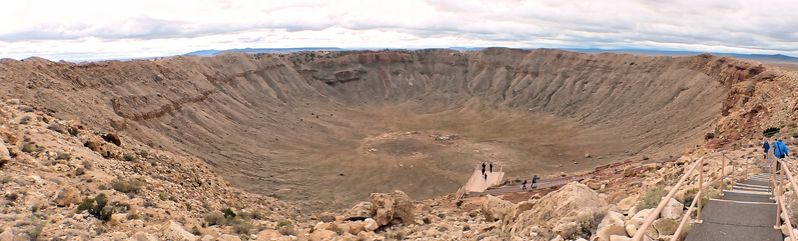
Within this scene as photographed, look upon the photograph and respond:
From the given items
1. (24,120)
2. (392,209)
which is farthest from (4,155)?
(392,209)

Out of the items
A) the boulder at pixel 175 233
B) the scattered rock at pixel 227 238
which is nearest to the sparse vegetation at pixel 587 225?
the scattered rock at pixel 227 238

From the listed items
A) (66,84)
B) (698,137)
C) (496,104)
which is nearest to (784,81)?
(698,137)

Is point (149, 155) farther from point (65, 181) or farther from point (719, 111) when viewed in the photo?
point (719, 111)

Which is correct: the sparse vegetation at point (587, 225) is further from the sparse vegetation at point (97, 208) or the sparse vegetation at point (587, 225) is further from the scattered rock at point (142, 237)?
the sparse vegetation at point (97, 208)

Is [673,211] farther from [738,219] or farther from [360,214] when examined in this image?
[360,214]

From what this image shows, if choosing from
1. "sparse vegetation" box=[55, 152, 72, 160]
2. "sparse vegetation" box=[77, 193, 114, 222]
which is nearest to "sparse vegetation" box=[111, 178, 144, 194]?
"sparse vegetation" box=[55, 152, 72, 160]

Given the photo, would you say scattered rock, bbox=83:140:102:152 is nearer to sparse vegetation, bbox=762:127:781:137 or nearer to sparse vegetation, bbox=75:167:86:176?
sparse vegetation, bbox=75:167:86:176

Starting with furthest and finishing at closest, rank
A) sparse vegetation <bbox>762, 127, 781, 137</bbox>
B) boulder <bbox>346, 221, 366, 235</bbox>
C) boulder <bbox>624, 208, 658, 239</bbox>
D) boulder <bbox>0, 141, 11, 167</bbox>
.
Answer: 1. sparse vegetation <bbox>762, 127, 781, 137</bbox>
2. boulder <bbox>346, 221, 366, 235</bbox>
3. boulder <bbox>0, 141, 11, 167</bbox>
4. boulder <bbox>624, 208, 658, 239</bbox>
